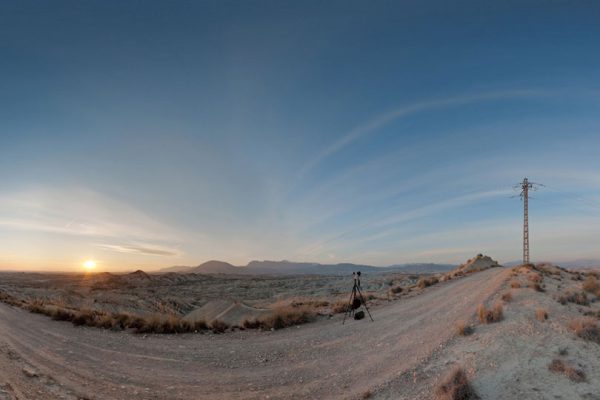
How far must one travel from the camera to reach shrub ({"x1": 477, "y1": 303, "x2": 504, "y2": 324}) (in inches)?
487

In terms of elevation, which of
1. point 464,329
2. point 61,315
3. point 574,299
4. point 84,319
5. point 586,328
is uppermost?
point 574,299

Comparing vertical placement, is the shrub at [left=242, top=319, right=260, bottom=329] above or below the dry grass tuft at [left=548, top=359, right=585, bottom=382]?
below

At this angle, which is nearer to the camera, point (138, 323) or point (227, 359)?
point (227, 359)

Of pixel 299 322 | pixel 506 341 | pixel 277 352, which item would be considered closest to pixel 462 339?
pixel 506 341

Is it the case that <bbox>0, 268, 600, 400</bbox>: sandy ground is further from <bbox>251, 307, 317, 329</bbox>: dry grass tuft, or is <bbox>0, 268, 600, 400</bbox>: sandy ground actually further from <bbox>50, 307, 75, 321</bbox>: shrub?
<bbox>50, 307, 75, 321</bbox>: shrub

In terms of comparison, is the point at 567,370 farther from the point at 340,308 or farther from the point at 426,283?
the point at 426,283

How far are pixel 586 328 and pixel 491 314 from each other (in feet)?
8.35

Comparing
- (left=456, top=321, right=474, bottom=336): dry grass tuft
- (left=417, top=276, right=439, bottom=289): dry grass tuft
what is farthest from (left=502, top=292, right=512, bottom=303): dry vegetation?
(left=417, top=276, right=439, bottom=289): dry grass tuft

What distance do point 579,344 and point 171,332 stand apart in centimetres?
1439

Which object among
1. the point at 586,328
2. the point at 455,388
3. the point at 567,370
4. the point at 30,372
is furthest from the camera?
the point at 586,328

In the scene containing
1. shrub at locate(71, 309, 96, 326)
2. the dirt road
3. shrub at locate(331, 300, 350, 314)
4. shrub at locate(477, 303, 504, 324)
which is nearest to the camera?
the dirt road

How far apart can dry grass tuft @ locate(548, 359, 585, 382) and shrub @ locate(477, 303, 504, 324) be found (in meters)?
3.05

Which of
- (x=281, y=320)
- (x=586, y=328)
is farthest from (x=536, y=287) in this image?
(x=281, y=320)

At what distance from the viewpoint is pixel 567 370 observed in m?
8.85
